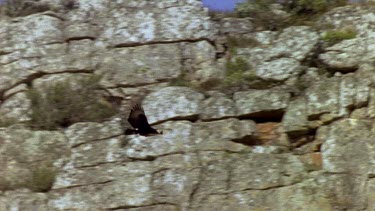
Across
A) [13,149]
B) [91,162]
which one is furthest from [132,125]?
[13,149]

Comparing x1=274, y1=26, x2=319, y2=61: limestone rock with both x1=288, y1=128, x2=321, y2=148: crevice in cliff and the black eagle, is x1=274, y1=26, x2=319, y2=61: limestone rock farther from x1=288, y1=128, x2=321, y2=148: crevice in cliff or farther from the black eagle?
the black eagle

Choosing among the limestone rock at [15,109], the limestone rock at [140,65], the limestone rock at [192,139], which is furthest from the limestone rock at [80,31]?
the limestone rock at [192,139]

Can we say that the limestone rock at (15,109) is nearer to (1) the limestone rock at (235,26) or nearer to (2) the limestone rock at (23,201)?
(2) the limestone rock at (23,201)

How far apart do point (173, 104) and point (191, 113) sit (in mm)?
298

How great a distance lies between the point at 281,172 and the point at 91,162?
2.49 m

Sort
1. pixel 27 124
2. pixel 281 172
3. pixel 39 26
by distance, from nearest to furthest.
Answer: pixel 281 172
pixel 27 124
pixel 39 26

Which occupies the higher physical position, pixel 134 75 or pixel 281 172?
pixel 134 75

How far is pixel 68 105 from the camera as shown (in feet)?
42.3

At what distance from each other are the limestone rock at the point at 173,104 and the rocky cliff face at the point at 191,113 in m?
0.02

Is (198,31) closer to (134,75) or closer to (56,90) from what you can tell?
(134,75)

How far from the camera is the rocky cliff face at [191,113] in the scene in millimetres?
11766

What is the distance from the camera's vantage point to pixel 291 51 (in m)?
13.0

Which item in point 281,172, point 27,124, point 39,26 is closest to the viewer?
point 281,172

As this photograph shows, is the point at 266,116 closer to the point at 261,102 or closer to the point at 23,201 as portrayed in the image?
the point at 261,102
